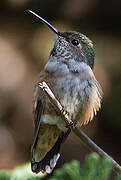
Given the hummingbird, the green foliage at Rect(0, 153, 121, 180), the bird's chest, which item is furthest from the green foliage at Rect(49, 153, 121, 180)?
the bird's chest

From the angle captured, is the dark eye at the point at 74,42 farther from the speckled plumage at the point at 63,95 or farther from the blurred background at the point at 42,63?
the blurred background at the point at 42,63

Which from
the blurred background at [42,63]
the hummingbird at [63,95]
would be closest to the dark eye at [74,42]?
the hummingbird at [63,95]

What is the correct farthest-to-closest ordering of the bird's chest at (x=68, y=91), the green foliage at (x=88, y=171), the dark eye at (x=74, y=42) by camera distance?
the dark eye at (x=74, y=42), the bird's chest at (x=68, y=91), the green foliage at (x=88, y=171)

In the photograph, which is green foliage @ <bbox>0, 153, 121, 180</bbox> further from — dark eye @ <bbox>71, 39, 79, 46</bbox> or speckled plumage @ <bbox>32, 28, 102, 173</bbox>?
dark eye @ <bbox>71, 39, 79, 46</bbox>

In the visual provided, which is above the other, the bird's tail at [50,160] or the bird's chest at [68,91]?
the bird's chest at [68,91]

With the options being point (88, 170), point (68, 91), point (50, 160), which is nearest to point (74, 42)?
point (68, 91)

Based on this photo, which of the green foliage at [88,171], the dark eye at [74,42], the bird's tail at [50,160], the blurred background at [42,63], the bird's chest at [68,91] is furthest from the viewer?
the blurred background at [42,63]

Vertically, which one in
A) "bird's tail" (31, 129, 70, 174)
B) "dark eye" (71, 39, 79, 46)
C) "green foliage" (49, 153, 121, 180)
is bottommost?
"bird's tail" (31, 129, 70, 174)

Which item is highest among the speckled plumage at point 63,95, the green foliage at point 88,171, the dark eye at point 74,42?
the green foliage at point 88,171

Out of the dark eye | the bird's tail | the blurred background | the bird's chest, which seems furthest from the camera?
the blurred background
